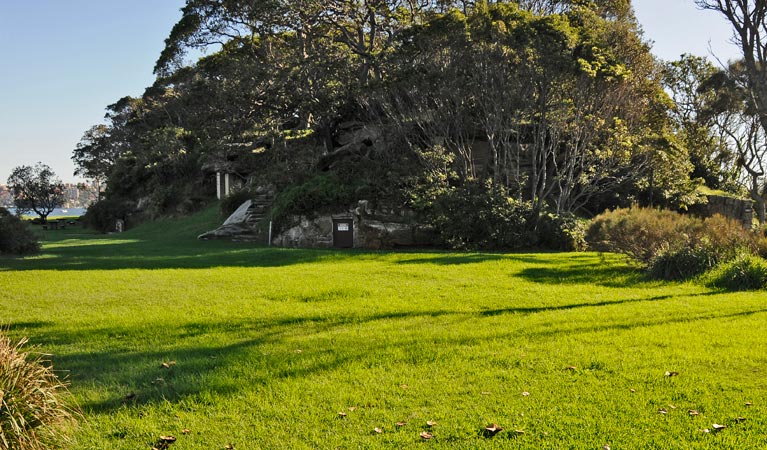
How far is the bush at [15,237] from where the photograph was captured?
17439mm

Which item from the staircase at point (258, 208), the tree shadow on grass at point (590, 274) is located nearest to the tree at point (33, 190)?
the staircase at point (258, 208)

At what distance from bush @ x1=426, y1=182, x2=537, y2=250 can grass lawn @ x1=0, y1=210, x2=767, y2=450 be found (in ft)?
22.4

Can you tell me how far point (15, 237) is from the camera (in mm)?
17594

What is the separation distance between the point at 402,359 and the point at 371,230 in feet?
47.8

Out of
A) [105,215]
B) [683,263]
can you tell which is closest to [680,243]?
[683,263]

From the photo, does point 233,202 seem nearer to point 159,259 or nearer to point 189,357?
point 159,259

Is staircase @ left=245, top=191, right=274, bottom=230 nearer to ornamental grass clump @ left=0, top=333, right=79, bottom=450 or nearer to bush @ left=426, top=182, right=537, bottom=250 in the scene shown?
bush @ left=426, top=182, right=537, bottom=250

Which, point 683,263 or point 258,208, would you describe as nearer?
point 683,263

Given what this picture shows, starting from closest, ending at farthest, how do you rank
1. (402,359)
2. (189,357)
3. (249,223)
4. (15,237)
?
(402,359)
(189,357)
(15,237)
(249,223)

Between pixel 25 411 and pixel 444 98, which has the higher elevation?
pixel 444 98

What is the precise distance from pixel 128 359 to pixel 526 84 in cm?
1682

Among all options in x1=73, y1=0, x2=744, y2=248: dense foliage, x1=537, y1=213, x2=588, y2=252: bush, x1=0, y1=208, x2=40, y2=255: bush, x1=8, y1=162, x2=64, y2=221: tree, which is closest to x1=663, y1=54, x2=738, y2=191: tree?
x1=73, y1=0, x2=744, y2=248: dense foliage

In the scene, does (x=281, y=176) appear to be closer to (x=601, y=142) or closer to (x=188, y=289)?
(x=601, y=142)

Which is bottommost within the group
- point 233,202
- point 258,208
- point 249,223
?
point 249,223
